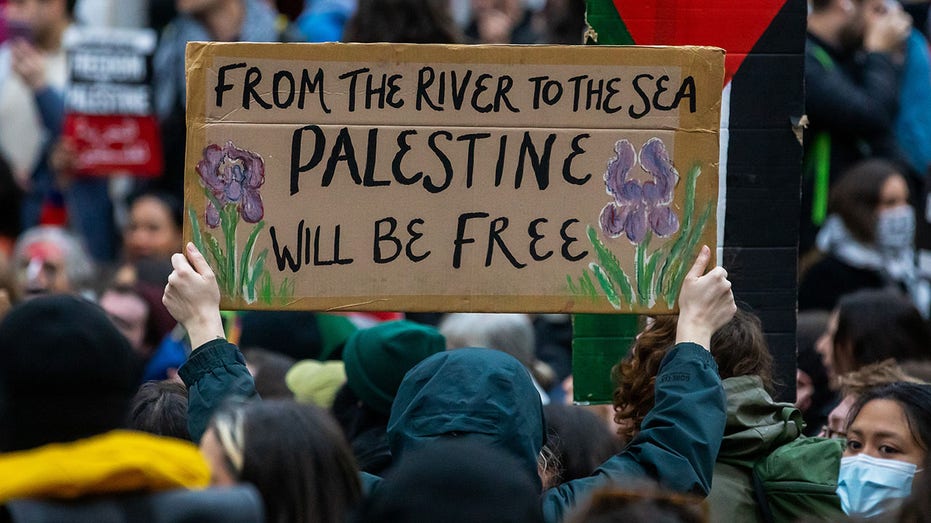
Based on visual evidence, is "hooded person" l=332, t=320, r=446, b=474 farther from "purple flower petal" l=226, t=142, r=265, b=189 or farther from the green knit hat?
"purple flower petal" l=226, t=142, r=265, b=189

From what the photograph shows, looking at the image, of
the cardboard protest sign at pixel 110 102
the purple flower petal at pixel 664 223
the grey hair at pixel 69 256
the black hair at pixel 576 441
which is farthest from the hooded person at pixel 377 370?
the cardboard protest sign at pixel 110 102

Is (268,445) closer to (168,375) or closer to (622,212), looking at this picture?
(622,212)

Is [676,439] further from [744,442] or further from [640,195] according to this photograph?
[640,195]

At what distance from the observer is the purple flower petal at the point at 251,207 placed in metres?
3.58

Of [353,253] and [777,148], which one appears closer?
[353,253]

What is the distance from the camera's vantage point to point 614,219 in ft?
12.0

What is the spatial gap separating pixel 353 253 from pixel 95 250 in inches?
236

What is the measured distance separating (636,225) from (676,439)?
64cm

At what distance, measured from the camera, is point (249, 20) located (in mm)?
8602

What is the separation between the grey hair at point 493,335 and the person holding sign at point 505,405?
2.16 m

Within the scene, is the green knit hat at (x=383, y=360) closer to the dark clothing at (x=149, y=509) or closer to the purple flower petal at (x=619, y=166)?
the purple flower petal at (x=619, y=166)

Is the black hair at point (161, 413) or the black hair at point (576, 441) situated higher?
the black hair at point (161, 413)

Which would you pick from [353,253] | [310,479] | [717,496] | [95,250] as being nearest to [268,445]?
[310,479]

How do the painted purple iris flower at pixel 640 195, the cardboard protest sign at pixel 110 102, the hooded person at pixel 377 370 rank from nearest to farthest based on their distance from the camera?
1. the painted purple iris flower at pixel 640 195
2. the hooded person at pixel 377 370
3. the cardboard protest sign at pixel 110 102
